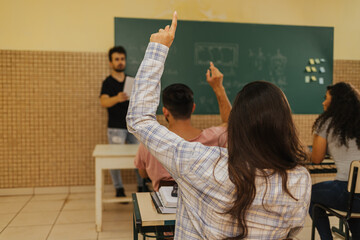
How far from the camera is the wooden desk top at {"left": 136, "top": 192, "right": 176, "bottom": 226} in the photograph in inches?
54.2

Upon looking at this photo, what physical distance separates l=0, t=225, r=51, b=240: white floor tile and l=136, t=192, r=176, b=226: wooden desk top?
1.86m

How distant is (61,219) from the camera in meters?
3.54

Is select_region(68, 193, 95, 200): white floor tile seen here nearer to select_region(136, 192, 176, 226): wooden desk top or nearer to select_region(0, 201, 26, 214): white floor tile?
select_region(0, 201, 26, 214): white floor tile

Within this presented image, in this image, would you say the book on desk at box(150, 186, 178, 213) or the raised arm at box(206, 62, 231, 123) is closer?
the book on desk at box(150, 186, 178, 213)

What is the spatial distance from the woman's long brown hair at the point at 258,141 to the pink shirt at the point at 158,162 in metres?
1.25

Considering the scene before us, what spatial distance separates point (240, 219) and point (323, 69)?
452 centimetres

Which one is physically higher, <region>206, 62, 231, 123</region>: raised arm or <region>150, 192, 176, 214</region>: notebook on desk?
<region>206, 62, 231, 123</region>: raised arm

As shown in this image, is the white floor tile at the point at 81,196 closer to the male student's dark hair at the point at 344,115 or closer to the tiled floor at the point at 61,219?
the tiled floor at the point at 61,219

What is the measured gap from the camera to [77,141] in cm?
445

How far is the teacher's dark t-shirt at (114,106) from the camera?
4.21m

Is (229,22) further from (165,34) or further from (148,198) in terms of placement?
(165,34)

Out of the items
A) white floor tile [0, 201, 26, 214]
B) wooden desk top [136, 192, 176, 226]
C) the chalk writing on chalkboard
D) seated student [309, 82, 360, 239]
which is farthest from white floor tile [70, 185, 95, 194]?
wooden desk top [136, 192, 176, 226]

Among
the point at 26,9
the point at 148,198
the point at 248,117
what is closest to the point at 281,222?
the point at 248,117

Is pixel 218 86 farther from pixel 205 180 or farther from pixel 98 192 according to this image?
pixel 98 192
